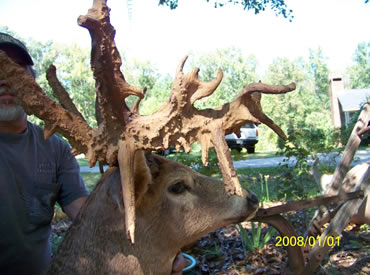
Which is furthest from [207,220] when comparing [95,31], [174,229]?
[95,31]

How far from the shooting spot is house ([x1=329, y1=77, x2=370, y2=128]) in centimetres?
3990

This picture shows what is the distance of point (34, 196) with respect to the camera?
2986 mm

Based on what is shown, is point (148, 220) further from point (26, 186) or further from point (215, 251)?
point (215, 251)

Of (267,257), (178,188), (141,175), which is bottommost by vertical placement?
(267,257)

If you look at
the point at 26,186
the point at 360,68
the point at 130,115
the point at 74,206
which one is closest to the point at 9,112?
the point at 26,186

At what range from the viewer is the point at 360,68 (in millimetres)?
84250

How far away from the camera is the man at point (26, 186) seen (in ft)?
9.39

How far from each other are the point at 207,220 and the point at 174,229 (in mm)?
236

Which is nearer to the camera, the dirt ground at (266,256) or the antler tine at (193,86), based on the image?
the antler tine at (193,86)

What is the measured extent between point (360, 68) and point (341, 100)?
49995mm

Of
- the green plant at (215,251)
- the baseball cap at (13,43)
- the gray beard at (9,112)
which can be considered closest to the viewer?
the gray beard at (9,112)

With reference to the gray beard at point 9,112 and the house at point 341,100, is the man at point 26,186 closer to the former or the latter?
the gray beard at point 9,112

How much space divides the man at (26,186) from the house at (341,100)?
39837 mm
